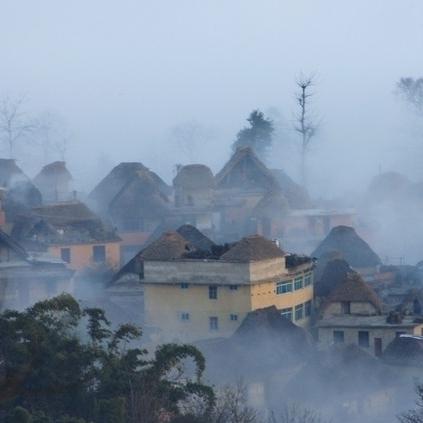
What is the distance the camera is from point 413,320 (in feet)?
123

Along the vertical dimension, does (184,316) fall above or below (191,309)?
below

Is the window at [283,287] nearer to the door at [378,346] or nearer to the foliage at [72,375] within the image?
the door at [378,346]

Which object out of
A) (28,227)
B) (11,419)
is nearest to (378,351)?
(28,227)

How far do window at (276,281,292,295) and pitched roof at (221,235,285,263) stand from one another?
26.9 inches

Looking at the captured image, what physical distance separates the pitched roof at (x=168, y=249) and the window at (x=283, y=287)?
94.9 inches

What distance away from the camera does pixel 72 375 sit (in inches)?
911

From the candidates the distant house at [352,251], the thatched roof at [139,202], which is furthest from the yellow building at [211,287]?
the thatched roof at [139,202]

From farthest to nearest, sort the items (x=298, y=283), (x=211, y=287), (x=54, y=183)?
(x=54, y=183)
(x=298, y=283)
(x=211, y=287)

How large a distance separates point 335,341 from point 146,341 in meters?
4.47

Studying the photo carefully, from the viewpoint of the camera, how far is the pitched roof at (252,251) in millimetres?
38375

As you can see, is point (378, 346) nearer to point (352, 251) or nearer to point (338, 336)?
point (338, 336)

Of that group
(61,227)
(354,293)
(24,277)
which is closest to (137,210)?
(61,227)

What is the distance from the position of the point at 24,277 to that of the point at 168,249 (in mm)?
3993

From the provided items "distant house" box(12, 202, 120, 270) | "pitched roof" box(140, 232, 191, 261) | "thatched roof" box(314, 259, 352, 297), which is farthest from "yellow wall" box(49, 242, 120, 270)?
"thatched roof" box(314, 259, 352, 297)
